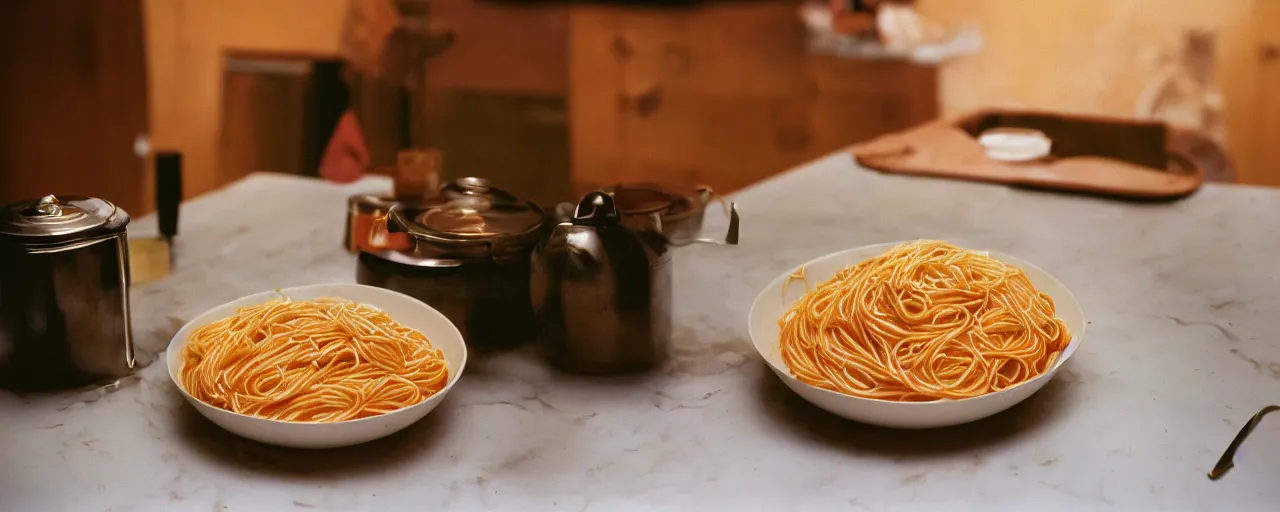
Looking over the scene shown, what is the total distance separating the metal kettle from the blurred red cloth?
501mm

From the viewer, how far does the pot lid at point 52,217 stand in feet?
2.96

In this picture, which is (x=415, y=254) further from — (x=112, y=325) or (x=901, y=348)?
(x=901, y=348)

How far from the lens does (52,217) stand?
92 cm

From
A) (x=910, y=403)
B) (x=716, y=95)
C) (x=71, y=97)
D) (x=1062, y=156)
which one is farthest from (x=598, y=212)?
(x=71, y=97)

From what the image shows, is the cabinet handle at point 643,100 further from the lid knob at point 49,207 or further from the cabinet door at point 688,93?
the lid knob at point 49,207

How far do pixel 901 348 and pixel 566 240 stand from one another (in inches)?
12.2

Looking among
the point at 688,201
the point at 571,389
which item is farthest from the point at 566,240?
the point at 688,201

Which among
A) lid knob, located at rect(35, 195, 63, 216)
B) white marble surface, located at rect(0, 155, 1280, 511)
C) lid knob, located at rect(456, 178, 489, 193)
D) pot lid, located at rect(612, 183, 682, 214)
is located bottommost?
white marble surface, located at rect(0, 155, 1280, 511)

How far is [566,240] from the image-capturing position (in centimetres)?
97

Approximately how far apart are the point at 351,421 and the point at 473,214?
32 centimetres

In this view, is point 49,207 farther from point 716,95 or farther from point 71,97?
point 716,95

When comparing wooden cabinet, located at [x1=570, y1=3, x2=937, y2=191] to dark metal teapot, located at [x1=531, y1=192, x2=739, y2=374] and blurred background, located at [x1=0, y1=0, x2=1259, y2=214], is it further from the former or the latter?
dark metal teapot, located at [x1=531, y1=192, x2=739, y2=374]

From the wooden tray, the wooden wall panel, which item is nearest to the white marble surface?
the wooden tray

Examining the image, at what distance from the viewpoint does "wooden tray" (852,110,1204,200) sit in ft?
5.70
